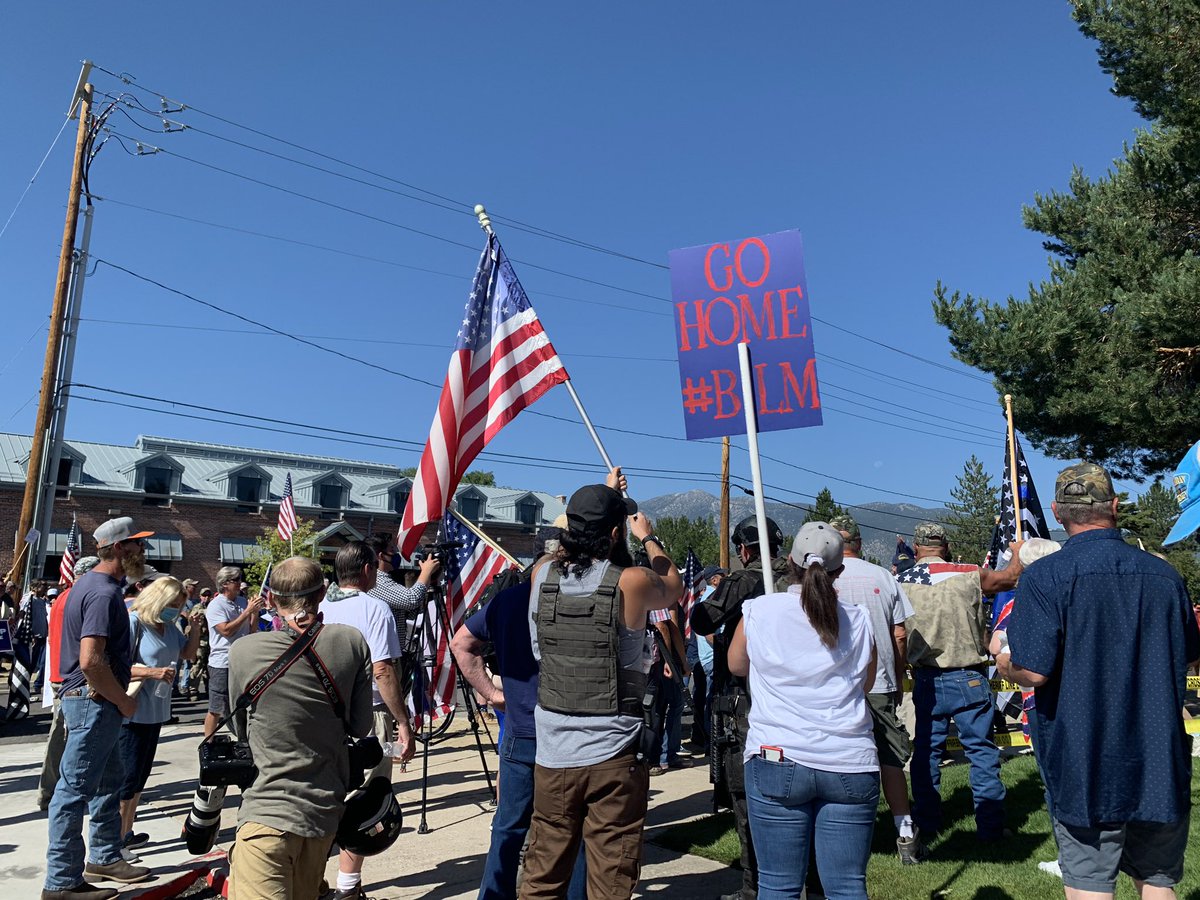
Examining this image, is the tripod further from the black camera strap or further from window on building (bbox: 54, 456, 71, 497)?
window on building (bbox: 54, 456, 71, 497)

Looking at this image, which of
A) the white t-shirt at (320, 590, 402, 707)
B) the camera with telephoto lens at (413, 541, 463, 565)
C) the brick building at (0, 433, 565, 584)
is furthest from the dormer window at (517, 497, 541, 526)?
the white t-shirt at (320, 590, 402, 707)

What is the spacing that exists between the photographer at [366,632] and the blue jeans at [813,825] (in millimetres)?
2173

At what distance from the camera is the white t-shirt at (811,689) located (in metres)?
3.38

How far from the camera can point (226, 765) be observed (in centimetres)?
382

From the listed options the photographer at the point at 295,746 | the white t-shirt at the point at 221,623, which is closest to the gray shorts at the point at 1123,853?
the photographer at the point at 295,746

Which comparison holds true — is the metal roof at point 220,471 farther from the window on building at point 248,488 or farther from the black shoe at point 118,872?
the black shoe at point 118,872

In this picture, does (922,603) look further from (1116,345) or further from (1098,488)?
(1116,345)

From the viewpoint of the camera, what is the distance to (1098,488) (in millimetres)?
3408

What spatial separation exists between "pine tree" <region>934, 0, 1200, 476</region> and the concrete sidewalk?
8.30 m

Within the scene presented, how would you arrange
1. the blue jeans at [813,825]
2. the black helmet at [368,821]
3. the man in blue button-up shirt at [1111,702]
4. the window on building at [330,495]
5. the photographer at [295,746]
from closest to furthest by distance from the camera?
the man in blue button-up shirt at [1111,702], the blue jeans at [813,825], the photographer at [295,746], the black helmet at [368,821], the window on building at [330,495]

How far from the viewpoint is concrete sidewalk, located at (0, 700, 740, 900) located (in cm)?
546

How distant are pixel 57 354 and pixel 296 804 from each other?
1764 cm

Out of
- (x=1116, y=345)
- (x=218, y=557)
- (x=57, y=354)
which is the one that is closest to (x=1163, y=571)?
(x=1116, y=345)


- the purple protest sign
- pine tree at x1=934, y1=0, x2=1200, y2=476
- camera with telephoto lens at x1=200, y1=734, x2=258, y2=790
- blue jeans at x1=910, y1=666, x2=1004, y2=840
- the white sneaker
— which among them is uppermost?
pine tree at x1=934, y1=0, x2=1200, y2=476
